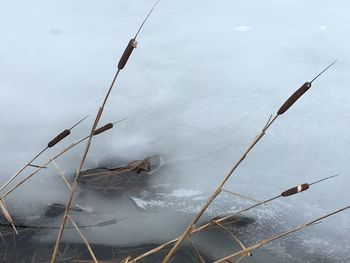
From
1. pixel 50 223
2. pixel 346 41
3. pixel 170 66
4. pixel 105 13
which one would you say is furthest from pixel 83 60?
pixel 346 41

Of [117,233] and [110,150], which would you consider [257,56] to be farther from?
[117,233]

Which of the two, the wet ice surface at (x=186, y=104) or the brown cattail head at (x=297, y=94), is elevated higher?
the brown cattail head at (x=297, y=94)

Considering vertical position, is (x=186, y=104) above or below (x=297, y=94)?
below

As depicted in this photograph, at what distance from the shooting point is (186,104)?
1.68 m

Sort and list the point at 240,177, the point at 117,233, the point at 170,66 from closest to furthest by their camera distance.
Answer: the point at 117,233 < the point at 240,177 < the point at 170,66

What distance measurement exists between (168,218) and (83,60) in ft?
2.97

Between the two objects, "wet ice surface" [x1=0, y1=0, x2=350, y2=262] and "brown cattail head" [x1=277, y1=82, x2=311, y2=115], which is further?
"wet ice surface" [x1=0, y1=0, x2=350, y2=262]

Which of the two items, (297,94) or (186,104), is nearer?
(297,94)

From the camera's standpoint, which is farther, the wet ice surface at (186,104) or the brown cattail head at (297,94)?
the wet ice surface at (186,104)

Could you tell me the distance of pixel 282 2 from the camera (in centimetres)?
249

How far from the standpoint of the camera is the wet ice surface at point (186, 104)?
4.16ft

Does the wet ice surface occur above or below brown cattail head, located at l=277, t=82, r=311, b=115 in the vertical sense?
below

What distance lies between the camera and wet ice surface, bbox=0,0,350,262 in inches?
49.9

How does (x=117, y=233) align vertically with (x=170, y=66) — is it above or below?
below
